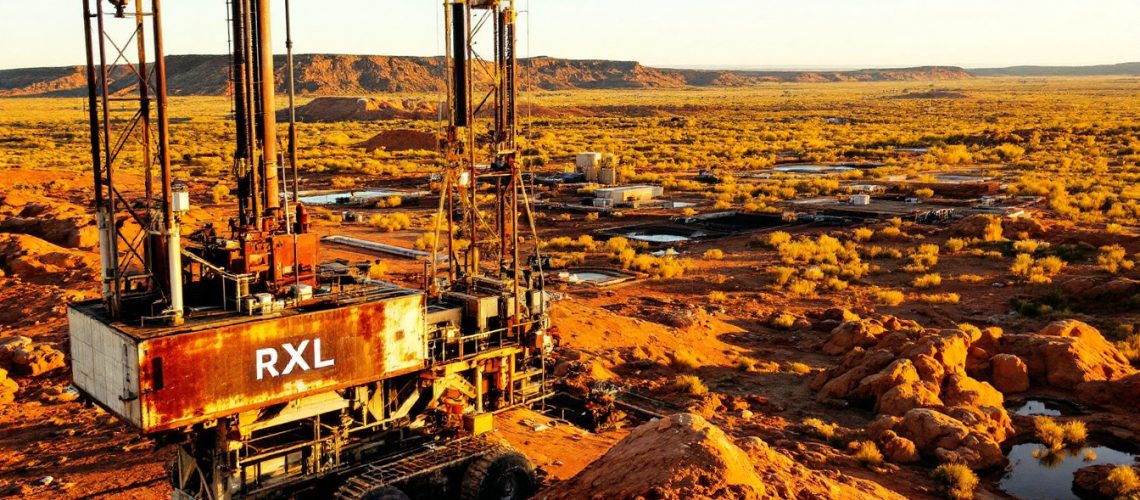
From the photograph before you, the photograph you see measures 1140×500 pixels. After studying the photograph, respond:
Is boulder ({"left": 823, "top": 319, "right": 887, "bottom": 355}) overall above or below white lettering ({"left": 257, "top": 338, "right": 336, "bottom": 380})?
below

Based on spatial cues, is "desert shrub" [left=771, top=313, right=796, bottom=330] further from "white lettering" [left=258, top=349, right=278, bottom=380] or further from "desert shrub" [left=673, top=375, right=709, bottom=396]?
"white lettering" [left=258, top=349, right=278, bottom=380]

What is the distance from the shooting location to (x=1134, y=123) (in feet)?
299

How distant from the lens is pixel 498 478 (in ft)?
39.3

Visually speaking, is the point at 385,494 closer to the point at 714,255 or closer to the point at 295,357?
the point at 295,357

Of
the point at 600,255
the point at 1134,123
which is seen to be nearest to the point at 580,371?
the point at 600,255

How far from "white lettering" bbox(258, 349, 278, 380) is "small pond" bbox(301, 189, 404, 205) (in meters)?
37.2

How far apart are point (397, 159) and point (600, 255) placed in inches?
1628

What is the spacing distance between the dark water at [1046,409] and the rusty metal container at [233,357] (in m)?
11.6

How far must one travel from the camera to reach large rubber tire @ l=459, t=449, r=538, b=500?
1184 centimetres

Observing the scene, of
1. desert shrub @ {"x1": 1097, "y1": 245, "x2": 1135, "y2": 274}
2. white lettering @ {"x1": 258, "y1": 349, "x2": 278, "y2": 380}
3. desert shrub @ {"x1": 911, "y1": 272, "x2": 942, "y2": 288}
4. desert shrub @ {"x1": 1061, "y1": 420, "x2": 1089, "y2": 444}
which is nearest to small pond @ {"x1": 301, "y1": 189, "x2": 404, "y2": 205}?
→ desert shrub @ {"x1": 911, "y1": 272, "x2": 942, "y2": 288}

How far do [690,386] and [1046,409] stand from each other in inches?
247

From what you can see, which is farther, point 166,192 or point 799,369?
point 799,369

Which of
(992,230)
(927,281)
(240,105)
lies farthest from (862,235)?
(240,105)

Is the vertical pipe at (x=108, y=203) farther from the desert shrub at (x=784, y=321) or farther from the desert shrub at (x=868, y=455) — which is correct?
the desert shrub at (x=784, y=321)
